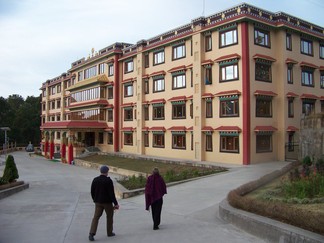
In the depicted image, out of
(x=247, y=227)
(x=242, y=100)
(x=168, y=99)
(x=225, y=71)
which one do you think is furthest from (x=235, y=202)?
(x=168, y=99)

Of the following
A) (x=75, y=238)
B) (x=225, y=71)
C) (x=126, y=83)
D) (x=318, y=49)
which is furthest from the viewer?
(x=126, y=83)

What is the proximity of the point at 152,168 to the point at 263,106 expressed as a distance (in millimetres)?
10267

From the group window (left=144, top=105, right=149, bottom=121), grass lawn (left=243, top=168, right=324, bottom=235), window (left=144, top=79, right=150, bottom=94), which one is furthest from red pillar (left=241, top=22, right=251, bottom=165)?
window (left=144, top=105, right=149, bottom=121)

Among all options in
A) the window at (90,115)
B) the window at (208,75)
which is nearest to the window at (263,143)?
the window at (208,75)

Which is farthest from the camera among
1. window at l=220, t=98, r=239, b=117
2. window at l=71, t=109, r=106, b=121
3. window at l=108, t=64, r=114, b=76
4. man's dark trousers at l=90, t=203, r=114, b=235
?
window at l=71, t=109, r=106, b=121

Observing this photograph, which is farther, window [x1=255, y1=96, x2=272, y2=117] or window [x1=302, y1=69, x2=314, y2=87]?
window [x1=302, y1=69, x2=314, y2=87]

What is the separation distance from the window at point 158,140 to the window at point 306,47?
1576 centimetres

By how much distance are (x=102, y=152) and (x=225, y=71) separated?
71.7 ft

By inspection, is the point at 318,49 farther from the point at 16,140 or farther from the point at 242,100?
the point at 16,140

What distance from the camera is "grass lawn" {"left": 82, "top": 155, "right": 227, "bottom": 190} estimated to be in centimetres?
1861

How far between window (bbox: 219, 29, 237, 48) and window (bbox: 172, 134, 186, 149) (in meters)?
9.45

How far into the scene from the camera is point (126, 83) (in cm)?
4231

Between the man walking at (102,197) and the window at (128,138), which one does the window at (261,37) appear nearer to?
the window at (128,138)

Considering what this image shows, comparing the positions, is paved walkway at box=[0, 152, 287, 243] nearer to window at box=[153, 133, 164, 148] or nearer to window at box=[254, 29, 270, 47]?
window at box=[254, 29, 270, 47]
